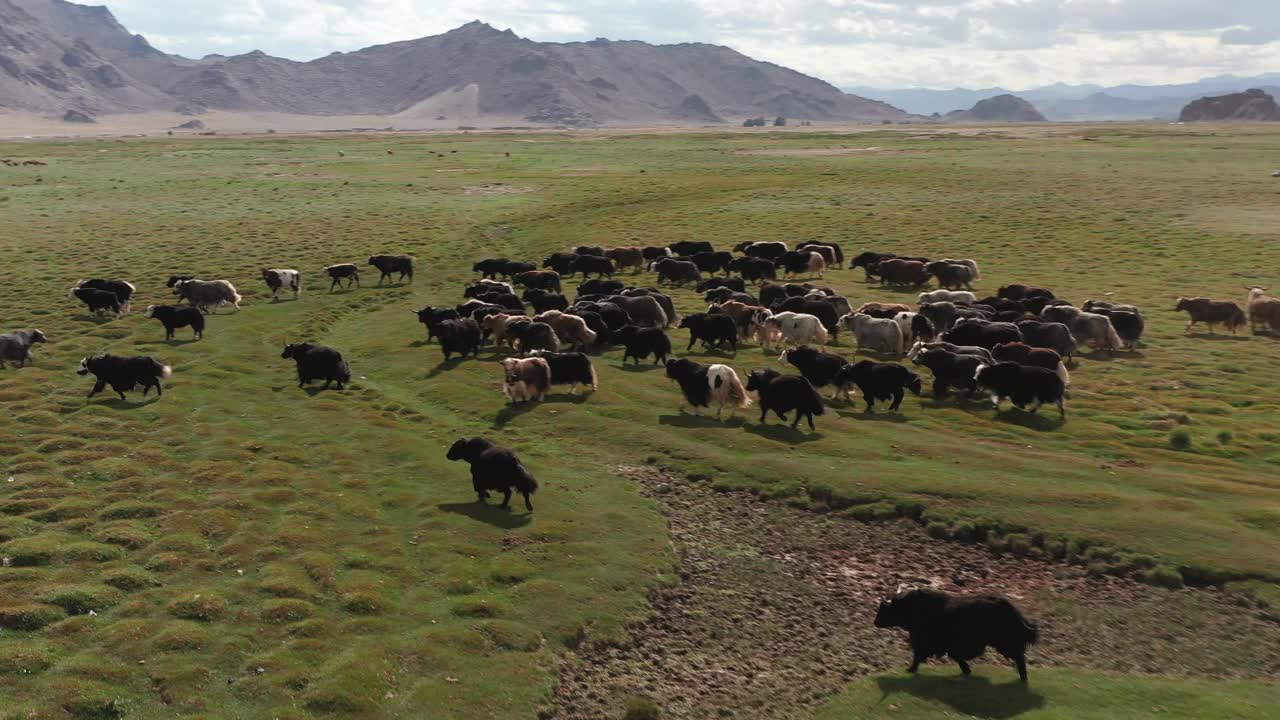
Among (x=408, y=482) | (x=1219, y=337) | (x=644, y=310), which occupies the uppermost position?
(x=644, y=310)

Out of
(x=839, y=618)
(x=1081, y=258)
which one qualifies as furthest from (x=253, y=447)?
(x=1081, y=258)

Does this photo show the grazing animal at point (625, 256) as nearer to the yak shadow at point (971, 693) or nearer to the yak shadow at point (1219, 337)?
the yak shadow at point (1219, 337)

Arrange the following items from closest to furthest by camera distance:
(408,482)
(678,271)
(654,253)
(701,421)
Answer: (408,482)
(701,421)
(678,271)
(654,253)

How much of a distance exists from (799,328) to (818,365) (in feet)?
16.9

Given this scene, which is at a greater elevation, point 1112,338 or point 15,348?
point 1112,338

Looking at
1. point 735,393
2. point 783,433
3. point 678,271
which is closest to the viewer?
point 783,433

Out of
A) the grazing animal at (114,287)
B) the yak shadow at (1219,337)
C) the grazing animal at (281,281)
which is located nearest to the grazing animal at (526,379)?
the grazing animal at (281,281)

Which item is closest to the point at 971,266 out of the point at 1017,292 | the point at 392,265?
the point at 1017,292

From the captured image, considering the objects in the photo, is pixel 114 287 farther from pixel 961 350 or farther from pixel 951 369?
pixel 961 350

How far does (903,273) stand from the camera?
41.5 metres

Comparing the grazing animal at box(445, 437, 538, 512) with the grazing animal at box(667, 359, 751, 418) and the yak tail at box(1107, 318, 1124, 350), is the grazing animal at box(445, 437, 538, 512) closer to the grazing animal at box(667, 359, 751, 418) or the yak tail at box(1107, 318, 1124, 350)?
the grazing animal at box(667, 359, 751, 418)

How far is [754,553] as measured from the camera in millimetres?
16281

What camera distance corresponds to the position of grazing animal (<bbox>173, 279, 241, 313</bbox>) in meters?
35.3

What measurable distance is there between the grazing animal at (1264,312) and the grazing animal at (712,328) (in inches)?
763
